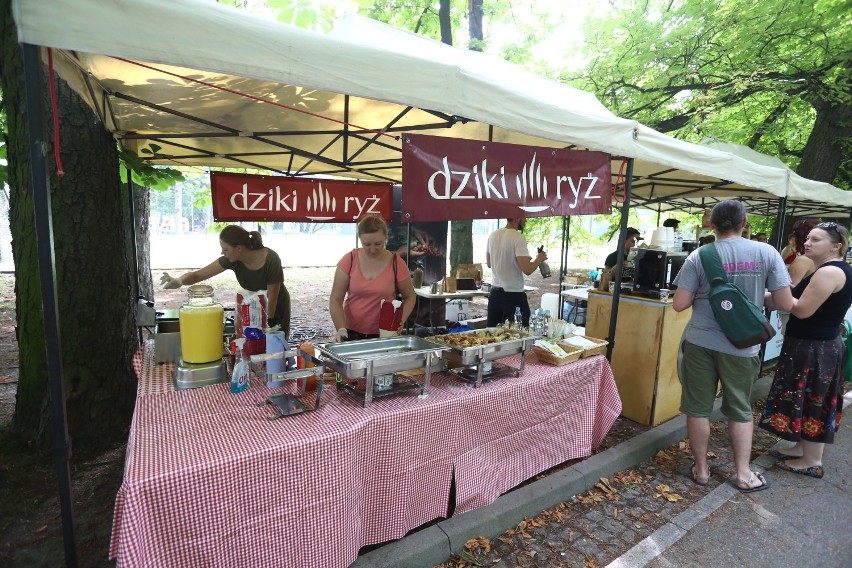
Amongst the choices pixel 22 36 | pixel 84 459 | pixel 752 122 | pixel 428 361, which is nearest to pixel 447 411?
pixel 428 361

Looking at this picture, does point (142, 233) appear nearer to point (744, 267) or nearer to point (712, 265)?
point (712, 265)

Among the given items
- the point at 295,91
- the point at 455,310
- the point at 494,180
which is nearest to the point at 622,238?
the point at 494,180

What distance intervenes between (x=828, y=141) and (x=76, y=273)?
11.9 m

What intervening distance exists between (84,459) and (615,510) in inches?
148

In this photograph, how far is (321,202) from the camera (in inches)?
188

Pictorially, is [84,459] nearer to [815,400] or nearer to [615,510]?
[615,510]

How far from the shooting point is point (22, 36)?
134 centimetres

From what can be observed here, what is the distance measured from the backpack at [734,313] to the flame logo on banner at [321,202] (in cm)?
355

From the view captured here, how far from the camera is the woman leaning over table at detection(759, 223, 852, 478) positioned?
3047 millimetres

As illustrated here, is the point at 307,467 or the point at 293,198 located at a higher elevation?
the point at 293,198

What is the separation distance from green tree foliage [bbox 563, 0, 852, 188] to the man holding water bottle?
6.29 m

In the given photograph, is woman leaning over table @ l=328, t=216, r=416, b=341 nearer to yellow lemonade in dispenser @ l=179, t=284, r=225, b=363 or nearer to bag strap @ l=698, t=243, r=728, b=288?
yellow lemonade in dispenser @ l=179, t=284, r=225, b=363

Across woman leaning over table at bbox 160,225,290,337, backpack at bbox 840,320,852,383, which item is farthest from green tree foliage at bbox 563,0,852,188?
woman leaning over table at bbox 160,225,290,337

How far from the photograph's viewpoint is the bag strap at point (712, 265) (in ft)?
9.46
